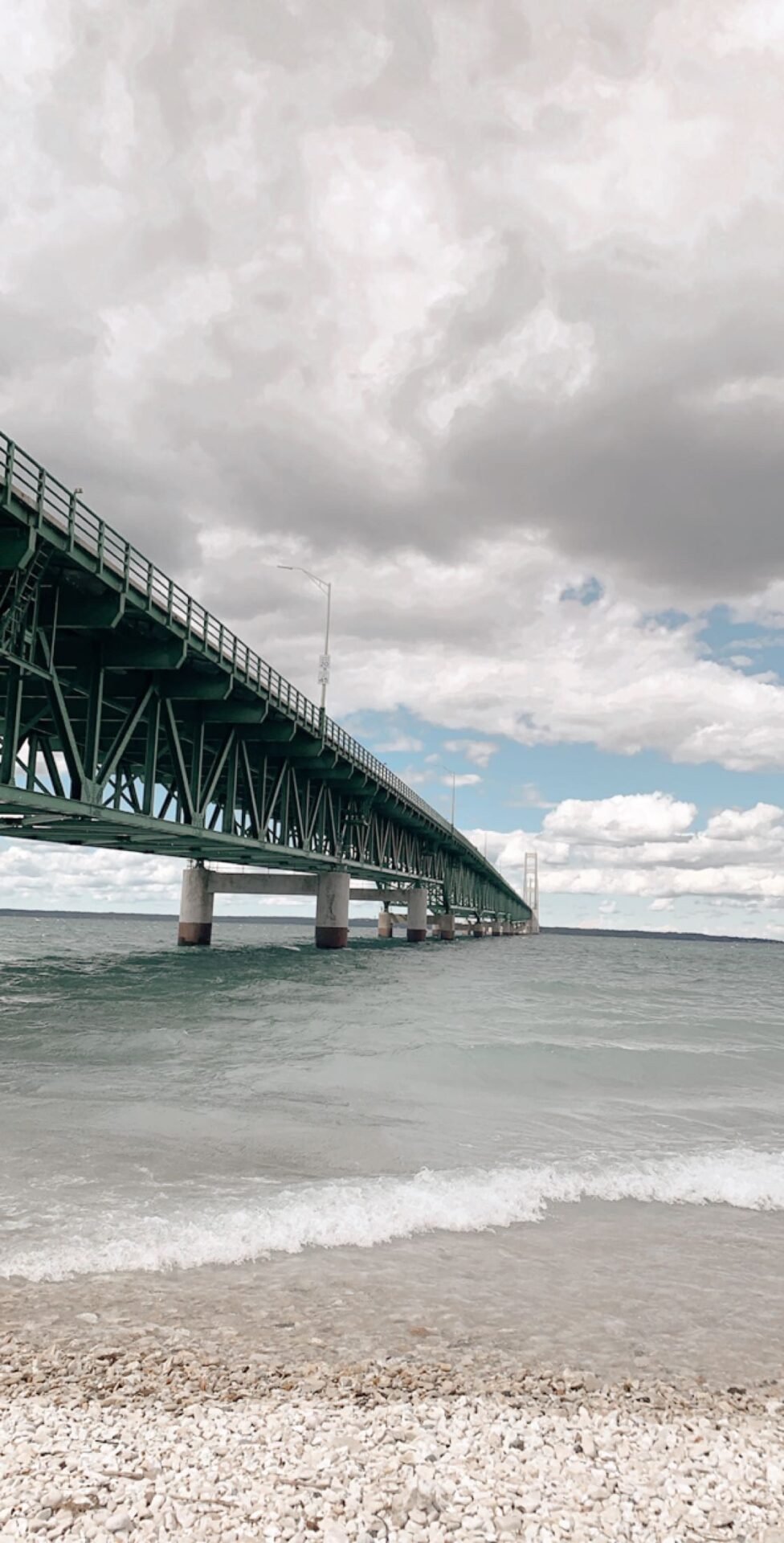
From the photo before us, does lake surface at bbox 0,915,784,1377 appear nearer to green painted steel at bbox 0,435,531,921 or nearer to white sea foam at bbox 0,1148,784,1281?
white sea foam at bbox 0,1148,784,1281

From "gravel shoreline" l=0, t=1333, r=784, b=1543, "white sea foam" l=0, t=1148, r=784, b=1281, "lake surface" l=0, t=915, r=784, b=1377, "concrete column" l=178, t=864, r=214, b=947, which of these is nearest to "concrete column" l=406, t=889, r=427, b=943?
"concrete column" l=178, t=864, r=214, b=947

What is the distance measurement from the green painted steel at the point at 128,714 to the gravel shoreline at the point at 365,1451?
18.5m

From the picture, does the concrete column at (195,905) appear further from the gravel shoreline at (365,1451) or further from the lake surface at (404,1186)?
the gravel shoreline at (365,1451)

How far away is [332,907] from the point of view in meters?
72.7

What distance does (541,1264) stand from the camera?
7.27 meters

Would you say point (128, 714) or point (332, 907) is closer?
point (128, 714)

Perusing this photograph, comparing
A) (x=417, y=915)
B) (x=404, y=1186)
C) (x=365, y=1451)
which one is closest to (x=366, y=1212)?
(x=404, y=1186)

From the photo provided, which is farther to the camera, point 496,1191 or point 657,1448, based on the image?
point 496,1191

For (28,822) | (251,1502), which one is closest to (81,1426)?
(251,1502)

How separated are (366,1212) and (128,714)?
28.9 metres

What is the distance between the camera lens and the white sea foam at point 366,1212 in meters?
7.06

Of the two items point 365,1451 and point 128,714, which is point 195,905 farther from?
point 365,1451

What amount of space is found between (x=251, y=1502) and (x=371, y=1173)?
614 centimetres

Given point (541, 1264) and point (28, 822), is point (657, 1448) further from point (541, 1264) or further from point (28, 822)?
point (28, 822)
